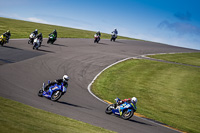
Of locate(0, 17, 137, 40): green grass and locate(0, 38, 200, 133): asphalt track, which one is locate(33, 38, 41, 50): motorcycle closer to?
locate(0, 38, 200, 133): asphalt track

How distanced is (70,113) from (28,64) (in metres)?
11.5

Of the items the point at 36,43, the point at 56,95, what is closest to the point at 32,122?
the point at 56,95

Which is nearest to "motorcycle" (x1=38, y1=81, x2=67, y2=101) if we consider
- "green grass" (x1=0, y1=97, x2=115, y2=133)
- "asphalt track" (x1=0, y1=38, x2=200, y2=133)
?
"asphalt track" (x1=0, y1=38, x2=200, y2=133)

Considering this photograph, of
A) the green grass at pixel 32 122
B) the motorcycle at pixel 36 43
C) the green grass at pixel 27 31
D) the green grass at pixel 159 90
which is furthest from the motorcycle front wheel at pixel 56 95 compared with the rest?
the green grass at pixel 27 31

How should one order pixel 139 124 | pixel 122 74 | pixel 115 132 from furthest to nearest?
pixel 122 74, pixel 139 124, pixel 115 132

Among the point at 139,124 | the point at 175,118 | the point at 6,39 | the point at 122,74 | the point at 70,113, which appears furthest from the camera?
the point at 6,39

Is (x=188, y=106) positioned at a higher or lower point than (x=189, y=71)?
lower

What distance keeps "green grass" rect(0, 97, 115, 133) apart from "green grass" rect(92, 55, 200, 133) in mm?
7152

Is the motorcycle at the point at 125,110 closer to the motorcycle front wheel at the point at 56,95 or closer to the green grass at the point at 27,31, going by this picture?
the motorcycle front wheel at the point at 56,95

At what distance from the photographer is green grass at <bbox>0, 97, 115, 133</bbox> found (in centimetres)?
695

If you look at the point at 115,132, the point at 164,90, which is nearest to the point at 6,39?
the point at 164,90

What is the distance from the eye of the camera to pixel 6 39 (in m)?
28.3

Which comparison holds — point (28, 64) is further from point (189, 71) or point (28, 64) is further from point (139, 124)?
point (189, 71)

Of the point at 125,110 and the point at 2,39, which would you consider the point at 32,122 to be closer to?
the point at 125,110
